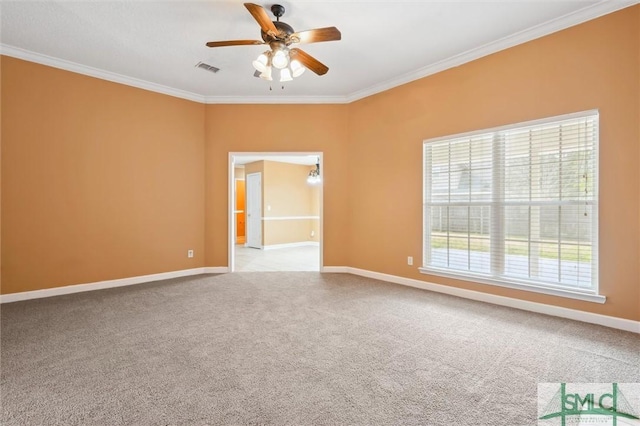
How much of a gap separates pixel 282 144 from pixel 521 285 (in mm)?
4037

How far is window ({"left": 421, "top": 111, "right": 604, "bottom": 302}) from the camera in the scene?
301cm

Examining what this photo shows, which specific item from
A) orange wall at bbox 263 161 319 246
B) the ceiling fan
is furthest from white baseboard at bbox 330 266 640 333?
orange wall at bbox 263 161 319 246

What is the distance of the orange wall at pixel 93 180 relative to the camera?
365 centimetres

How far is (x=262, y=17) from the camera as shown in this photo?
7.99ft

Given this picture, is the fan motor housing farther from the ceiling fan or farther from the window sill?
the window sill

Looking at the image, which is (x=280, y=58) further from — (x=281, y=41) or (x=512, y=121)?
(x=512, y=121)

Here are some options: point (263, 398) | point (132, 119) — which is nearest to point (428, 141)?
point (263, 398)

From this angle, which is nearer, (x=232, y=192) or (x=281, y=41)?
(x=281, y=41)

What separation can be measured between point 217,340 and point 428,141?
11.8ft

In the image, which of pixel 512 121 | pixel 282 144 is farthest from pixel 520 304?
pixel 282 144

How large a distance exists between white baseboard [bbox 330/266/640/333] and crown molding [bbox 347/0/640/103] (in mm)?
2924

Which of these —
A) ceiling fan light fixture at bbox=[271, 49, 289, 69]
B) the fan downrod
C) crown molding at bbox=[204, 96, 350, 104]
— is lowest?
ceiling fan light fixture at bbox=[271, 49, 289, 69]

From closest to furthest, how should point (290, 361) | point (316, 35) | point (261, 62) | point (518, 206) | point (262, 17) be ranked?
point (290, 361) → point (262, 17) → point (316, 35) → point (261, 62) → point (518, 206)

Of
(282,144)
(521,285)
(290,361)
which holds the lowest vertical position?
(290,361)
